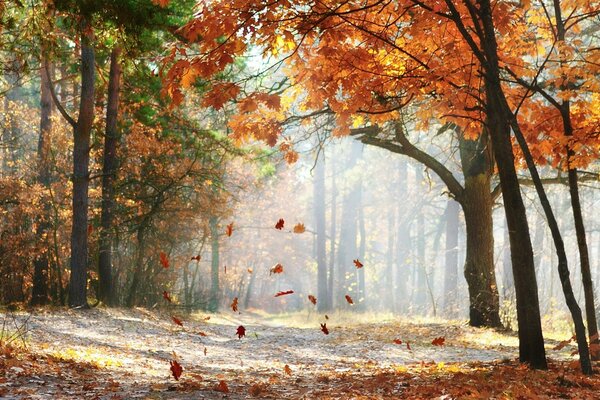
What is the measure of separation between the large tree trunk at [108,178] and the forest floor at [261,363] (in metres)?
1.14

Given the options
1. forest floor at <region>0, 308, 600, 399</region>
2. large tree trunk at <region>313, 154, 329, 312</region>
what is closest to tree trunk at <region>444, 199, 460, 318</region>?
large tree trunk at <region>313, 154, 329, 312</region>

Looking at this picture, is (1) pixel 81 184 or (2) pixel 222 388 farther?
(1) pixel 81 184

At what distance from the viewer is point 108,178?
15.8m

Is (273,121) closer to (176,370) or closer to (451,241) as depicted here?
(176,370)

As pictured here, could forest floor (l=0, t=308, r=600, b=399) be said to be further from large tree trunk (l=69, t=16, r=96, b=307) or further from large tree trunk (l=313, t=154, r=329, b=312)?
large tree trunk (l=313, t=154, r=329, b=312)

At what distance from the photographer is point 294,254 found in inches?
1966

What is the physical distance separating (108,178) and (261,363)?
26.3ft

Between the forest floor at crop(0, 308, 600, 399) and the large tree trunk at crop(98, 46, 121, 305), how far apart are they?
114cm

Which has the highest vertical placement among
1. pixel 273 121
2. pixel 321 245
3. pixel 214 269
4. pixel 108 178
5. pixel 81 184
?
pixel 108 178

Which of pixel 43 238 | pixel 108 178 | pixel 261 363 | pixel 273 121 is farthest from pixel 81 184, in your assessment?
pixel 273 121

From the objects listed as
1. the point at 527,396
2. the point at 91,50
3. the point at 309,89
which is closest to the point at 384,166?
the point at 91,50

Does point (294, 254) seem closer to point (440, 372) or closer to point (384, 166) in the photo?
point (384, 166)

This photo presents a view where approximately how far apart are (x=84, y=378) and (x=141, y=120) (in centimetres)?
1080

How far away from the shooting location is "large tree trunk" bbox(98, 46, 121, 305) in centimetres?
1563
